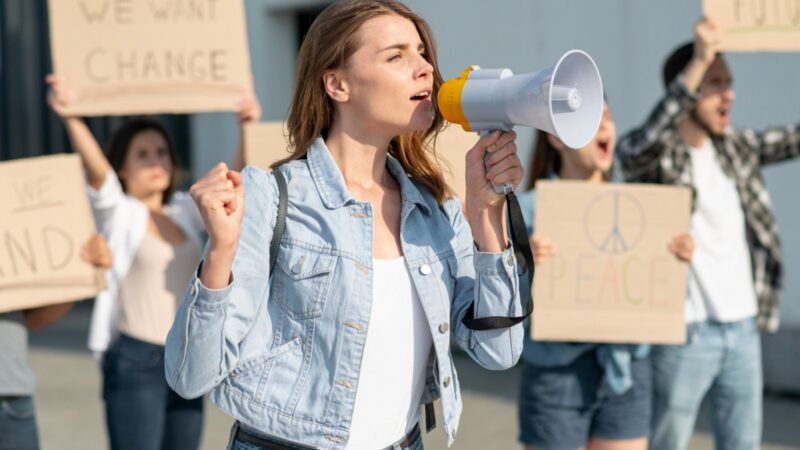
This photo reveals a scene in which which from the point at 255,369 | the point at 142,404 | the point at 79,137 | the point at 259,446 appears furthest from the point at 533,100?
the point at 79,137

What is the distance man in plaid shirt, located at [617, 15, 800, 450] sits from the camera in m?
4.20

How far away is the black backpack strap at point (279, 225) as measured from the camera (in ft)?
7.66

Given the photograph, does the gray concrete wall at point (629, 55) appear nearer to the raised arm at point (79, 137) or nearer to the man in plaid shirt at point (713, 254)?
the man in plaid shirt at point (713, 254)

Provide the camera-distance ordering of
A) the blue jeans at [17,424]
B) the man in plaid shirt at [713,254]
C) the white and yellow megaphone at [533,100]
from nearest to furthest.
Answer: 1. the white and yellow megaphone at [533,100]
2. the blue jeans at [17,424]
3. the man in plaid shirt at [713,254]

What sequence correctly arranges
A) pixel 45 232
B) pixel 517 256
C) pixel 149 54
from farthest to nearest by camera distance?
pixel 149 54 < pixel 45 232 < pixel 517 256

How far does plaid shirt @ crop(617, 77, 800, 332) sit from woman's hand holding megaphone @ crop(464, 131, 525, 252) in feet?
6.60

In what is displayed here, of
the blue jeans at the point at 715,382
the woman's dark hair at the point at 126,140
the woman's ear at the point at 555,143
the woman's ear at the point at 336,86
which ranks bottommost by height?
the blue jeans at the point at 715,382

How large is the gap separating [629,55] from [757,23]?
127 inches

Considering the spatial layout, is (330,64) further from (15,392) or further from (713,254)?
(713,254)

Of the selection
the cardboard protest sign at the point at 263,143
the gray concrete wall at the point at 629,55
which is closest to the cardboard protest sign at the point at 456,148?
the cardboard protest sign at the point at 263,143

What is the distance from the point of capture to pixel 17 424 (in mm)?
3559

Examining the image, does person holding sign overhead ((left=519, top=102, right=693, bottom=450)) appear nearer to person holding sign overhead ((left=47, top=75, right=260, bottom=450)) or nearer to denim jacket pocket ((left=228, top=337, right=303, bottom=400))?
person holding sign overhead ((left=47, top=75, right=260, bottom=450))

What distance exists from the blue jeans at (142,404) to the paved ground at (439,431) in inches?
74.0

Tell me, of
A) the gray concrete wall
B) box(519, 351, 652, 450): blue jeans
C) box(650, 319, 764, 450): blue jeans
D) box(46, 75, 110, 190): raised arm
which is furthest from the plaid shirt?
the gray concrete wall
